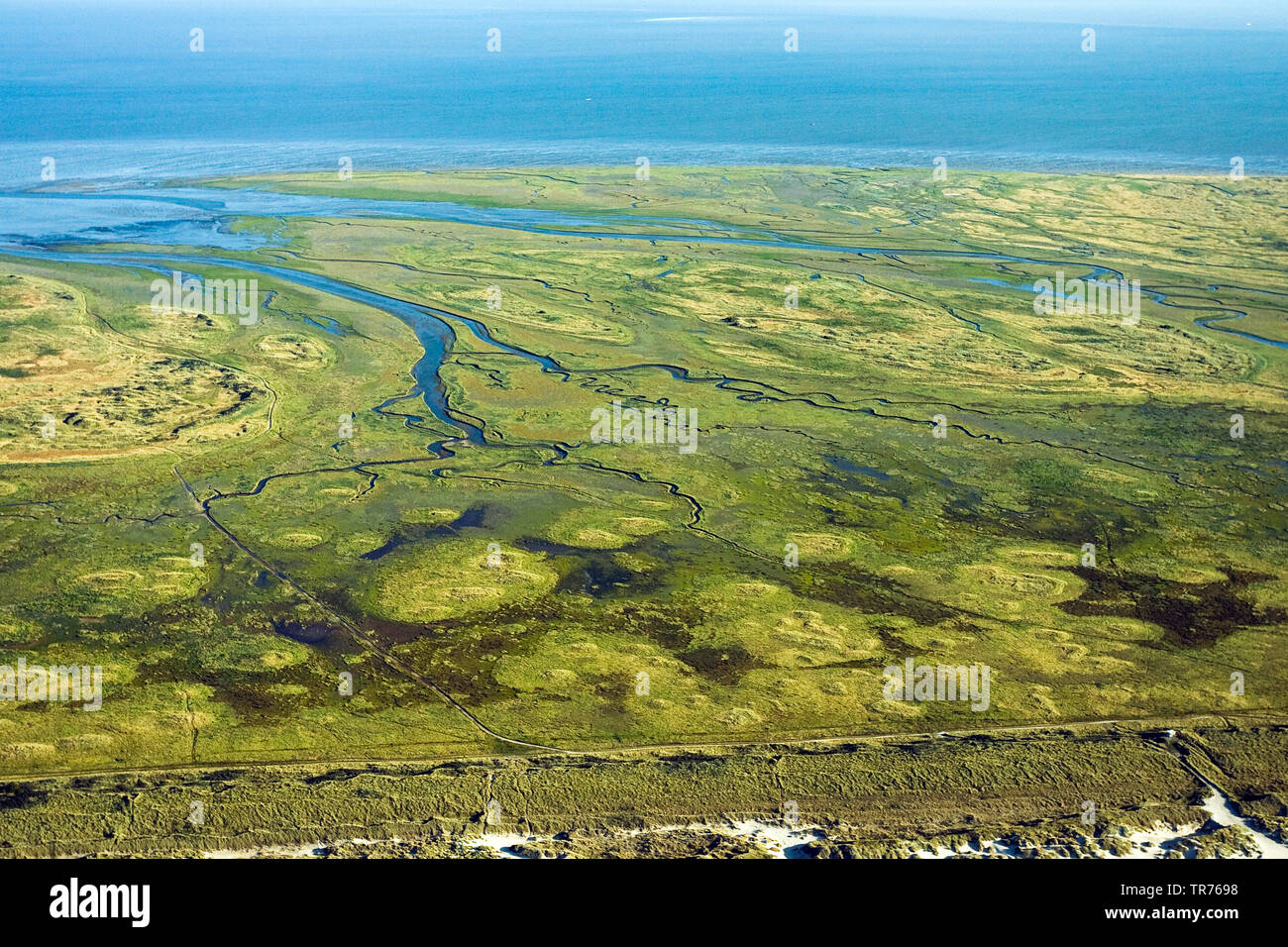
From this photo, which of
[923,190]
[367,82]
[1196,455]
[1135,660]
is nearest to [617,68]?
[367,82]

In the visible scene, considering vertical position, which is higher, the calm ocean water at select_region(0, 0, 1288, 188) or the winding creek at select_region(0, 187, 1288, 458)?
the calm ocean water at select_region(0, 0, 1288, 188)

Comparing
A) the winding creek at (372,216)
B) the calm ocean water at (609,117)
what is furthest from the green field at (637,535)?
the calm ocean water at (609,117)

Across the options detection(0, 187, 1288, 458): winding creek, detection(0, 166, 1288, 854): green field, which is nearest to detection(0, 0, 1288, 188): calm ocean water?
detection(0, 187, 1288, 458): winding creek

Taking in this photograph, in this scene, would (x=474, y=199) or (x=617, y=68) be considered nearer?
(x=474, y=199)

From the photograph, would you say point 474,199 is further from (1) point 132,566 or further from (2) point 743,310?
(1) point 132,566

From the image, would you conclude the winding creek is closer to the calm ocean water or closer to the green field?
the green field

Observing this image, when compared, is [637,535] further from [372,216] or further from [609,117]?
[609,117]

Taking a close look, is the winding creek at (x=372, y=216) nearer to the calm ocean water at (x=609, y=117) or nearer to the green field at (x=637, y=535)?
the green field at (x=637, y=535)

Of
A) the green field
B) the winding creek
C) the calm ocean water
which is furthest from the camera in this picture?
the calm ocean water

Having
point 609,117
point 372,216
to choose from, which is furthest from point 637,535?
point 609,117
